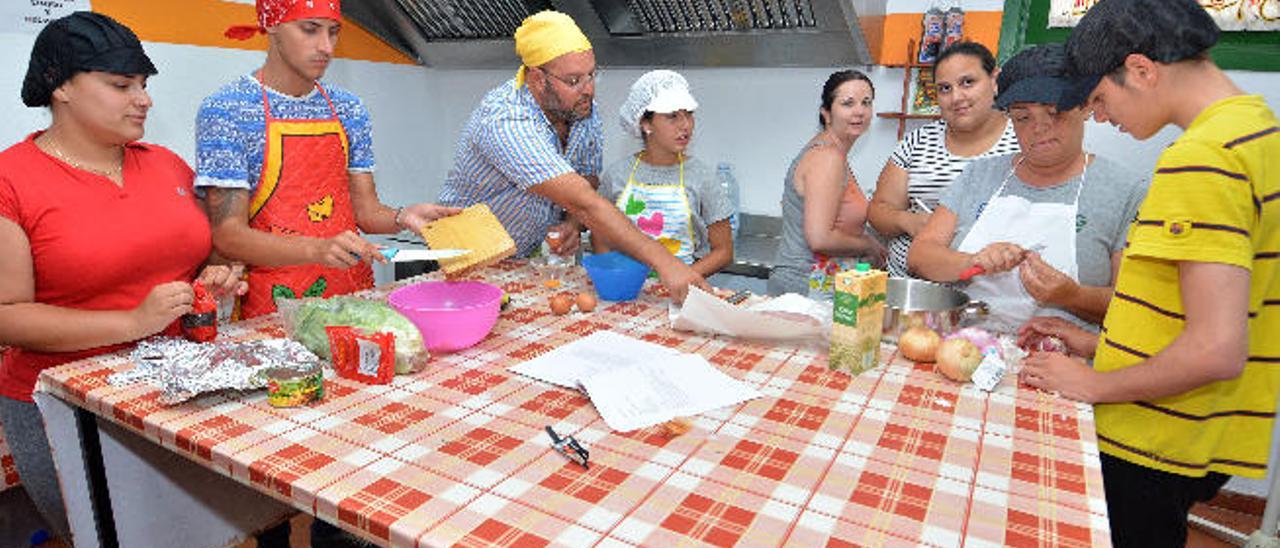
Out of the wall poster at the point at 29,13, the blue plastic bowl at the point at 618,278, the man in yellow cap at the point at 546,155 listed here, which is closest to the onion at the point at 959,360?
the man in yellow cap at the point at 546,155

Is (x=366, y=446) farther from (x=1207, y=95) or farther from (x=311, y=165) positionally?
(x=1207, y=95)

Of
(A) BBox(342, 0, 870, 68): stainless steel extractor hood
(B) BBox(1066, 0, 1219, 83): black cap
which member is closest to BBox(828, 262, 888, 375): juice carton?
(B) BBox(1066, 0, 1219, 83): black cap

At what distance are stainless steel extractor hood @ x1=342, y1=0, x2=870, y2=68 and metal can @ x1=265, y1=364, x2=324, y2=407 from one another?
263cm

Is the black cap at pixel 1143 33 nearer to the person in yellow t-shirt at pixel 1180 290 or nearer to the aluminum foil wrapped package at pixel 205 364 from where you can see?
the person in yellow t-shirt at pixel 1180 290

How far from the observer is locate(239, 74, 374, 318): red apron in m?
2.00

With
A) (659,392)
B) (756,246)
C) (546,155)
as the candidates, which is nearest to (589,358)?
(659,392)

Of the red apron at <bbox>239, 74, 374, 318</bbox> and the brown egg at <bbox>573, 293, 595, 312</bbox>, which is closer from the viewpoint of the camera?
the brown egg at <bbox>573, 293, 595, 312</bbox>

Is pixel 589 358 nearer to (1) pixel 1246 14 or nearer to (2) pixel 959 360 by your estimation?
(2) pixel 959 360

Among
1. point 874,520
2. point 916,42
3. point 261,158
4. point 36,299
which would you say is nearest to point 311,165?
point 261,158

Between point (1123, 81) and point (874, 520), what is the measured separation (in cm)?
98

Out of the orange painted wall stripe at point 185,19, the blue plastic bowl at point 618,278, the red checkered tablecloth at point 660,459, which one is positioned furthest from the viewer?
the orange painted wall stripe at point 185,19

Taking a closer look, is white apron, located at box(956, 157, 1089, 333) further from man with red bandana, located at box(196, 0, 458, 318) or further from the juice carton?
man with red bandana, located at box(196, 0, 458, 318)

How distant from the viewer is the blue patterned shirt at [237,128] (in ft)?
6.16

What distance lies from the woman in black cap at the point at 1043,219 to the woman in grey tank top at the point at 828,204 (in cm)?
71
